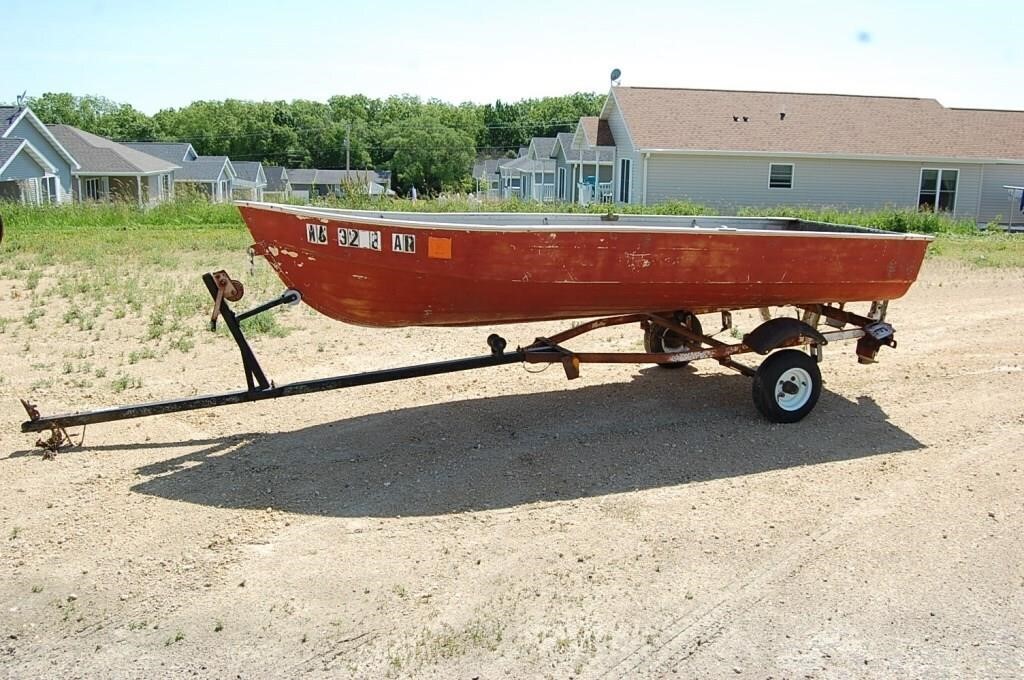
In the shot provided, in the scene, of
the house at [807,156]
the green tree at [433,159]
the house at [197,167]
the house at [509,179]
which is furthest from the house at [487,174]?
the house at [807,156]

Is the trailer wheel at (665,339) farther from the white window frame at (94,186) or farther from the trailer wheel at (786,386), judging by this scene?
the white window frame at (94,186)

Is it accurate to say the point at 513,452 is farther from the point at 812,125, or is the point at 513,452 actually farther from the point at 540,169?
the point at 540,169

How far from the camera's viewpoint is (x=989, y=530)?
4887 mm

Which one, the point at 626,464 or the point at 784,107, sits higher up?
the point at 784,107

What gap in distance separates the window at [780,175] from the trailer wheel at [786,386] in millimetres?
23574

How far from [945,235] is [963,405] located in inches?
683

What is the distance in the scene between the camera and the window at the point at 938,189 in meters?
29.1

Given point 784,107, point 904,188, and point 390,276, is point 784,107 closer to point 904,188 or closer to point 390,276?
point 904,188

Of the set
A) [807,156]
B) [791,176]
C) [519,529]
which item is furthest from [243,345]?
Result: [791,176]

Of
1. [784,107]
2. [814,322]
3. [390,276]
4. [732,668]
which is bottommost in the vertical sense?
[732,668]

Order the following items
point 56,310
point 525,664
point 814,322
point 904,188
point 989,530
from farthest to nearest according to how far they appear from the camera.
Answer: point 904,188 < point 56,310 < point 814,322 < point 989,530 < point 525,664

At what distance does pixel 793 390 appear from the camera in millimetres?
6527

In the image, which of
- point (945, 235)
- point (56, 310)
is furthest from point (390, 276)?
point (945, 235)

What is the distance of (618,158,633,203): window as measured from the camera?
30.1 m
